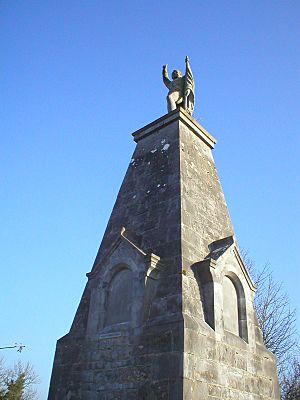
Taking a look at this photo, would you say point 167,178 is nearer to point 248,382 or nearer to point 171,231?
point 171,231

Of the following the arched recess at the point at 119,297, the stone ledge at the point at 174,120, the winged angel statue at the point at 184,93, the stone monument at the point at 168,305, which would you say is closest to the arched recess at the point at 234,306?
the stone monument at the point at 168,305

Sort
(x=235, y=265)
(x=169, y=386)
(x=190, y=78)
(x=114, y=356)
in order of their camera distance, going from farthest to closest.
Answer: (x=190, y=78) → (x=235, y=265) → (x=114, y=356) → (x=169, y=386)

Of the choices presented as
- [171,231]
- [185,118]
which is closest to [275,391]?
[171,231]

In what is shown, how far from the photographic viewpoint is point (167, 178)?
8961 millimetres

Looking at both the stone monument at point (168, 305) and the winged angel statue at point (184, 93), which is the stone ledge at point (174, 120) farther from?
the winged angel statue at point (184, 93)

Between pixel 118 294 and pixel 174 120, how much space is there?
481cm

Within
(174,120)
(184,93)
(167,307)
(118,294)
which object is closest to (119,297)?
(118,294)

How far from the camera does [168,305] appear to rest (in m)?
6.77

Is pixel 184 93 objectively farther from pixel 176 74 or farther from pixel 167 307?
pixel 167 307

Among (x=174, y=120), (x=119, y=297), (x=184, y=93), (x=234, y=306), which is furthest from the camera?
(x=184, y=93)

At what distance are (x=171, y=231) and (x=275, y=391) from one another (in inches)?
161

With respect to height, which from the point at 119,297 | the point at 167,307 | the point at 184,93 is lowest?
the point at 167,307

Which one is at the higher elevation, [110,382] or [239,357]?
[239,357]

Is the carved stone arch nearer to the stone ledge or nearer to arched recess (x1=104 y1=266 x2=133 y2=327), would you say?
arched recess (x1=104 y1=266 x2=133 y2=327)
